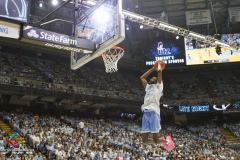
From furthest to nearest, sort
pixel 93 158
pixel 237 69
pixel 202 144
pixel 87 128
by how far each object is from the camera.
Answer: pixel 237 69 < pixel 202 144 < pixel 87 128 < pixel 93 158

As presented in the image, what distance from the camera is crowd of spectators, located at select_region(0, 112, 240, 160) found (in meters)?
14.4

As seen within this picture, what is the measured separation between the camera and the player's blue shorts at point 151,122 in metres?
5.07

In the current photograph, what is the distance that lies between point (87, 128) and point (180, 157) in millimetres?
6079

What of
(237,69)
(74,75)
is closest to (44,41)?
(74,75)

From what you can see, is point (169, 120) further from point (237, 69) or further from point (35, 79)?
point (35, 79)

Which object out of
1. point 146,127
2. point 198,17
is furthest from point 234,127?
point 146,127

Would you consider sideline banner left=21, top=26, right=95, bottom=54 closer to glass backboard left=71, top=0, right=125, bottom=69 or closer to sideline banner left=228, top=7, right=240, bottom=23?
glass backboard left=71, top=0, right=125, bottom=69

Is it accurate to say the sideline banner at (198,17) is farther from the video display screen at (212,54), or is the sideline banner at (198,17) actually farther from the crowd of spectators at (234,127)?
the crowd of spectators at (234,127)

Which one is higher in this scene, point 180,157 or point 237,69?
point 237,69

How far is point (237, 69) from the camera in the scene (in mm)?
31781

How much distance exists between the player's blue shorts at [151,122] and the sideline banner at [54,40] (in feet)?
6.32

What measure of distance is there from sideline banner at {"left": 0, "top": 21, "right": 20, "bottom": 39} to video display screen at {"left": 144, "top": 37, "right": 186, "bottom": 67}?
75.8ft

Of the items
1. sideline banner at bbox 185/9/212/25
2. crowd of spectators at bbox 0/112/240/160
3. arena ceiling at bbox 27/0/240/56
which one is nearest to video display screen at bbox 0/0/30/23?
crowd of spectators at bbox 0/112/240/160

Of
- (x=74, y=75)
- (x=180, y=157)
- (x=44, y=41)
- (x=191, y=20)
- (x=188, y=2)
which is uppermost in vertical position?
(x=188, y=2)
